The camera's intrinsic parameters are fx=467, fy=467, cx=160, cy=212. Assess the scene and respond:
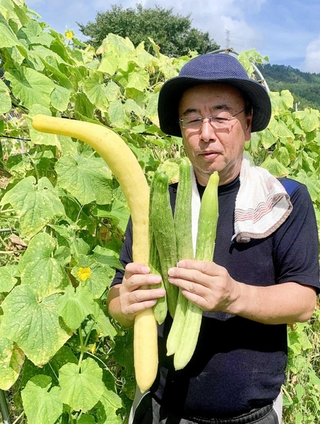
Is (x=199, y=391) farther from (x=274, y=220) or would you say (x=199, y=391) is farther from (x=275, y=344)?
(x=274, y=220)

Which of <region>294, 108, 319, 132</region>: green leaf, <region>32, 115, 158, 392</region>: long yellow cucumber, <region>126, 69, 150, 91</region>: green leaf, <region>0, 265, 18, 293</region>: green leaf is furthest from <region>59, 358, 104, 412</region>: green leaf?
<region>294, 108, 319, 132</region>: green leaf

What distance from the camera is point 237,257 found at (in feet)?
4.95

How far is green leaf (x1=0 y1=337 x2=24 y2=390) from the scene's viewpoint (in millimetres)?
1518

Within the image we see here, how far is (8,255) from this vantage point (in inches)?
74.6

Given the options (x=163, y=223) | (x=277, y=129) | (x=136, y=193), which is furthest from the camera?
(x=277, y=129)

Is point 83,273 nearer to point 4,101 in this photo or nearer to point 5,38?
point 4,101

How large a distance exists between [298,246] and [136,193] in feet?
1.84

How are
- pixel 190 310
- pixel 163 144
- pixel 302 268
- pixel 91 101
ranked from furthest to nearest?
pixel 163 144, pixel 91 101, pixel 302 268, pixel 190 310

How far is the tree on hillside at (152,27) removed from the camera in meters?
37.5

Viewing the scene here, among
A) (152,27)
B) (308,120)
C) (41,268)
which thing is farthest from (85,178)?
(152,27)

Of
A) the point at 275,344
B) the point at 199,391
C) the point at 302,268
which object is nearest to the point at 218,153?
the point at 302,268

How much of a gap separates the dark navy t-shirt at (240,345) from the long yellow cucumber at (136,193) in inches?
15.0

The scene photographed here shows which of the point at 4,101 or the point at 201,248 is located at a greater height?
the point at 4,101

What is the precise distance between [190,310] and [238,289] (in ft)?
0.53
